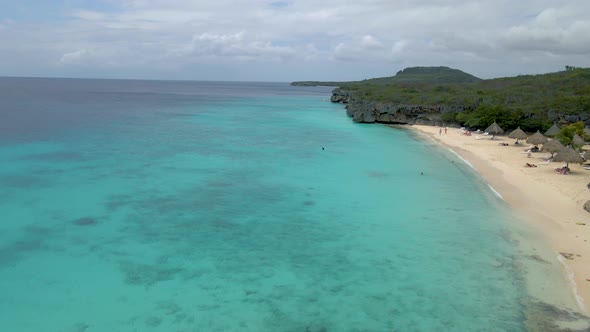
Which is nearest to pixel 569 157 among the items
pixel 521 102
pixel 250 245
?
pixel 250 245

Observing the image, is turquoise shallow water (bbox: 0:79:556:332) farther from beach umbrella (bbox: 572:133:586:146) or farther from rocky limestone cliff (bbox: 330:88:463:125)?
rocky limestone cliff (bbox: 330:88:463:125)

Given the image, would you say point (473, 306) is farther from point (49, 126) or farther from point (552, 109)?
point (49, 126)

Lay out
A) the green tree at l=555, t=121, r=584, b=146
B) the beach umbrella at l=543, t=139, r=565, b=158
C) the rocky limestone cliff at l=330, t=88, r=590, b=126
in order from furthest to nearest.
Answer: the rocky limestone cliff at l=330, t=88, r=590, b=126 → the green tree at l=555, t=121, r=584, b=146 → the beach umbrella at l=543, t=139, r=565, b=158

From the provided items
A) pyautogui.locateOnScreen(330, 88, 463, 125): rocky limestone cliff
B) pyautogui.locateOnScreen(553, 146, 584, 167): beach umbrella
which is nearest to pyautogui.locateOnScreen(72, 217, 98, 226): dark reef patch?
pyautogui.locateOnScreen(553, 146, 584, 167): beach umbrella

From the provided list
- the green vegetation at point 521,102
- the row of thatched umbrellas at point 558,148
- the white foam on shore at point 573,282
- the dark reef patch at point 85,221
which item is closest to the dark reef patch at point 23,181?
the dark reef patch at point 85,221

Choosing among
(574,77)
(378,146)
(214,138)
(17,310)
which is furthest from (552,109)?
(17,310)
